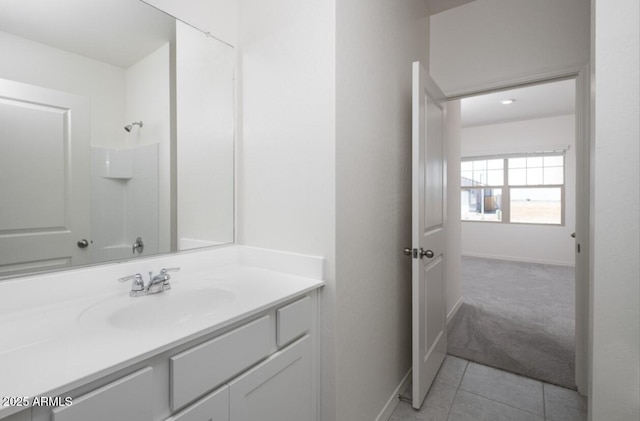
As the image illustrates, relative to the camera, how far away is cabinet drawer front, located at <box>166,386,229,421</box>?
2.55ft

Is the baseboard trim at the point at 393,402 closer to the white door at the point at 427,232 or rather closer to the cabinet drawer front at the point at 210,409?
the white door at the point at 427,232

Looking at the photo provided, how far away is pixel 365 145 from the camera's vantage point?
58.0 inches

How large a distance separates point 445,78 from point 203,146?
6.22 ft

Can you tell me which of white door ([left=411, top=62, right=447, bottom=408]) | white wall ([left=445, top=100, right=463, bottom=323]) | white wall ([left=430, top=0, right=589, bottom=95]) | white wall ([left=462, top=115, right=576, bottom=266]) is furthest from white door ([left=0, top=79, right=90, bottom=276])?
white wall ([left=462, top=115, right=576, bottom=266])

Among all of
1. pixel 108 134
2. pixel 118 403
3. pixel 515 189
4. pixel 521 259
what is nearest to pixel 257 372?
pixel 118 403

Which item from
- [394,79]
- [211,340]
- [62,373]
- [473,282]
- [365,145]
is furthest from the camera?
[473,282]

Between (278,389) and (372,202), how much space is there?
3.09 ft

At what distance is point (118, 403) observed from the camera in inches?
25.8

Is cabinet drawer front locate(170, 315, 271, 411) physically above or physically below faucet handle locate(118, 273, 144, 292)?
below

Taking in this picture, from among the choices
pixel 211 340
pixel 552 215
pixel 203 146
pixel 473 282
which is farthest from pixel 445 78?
pixel 552 215

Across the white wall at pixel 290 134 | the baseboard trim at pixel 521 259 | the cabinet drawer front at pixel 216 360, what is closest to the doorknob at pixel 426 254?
the white wall at pixel 290 134

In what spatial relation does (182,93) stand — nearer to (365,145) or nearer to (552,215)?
(365,145)

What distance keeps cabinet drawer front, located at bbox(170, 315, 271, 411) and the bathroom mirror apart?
26.3 inches

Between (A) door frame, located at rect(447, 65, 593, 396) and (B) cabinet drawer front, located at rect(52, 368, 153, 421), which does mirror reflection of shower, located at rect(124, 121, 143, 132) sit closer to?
(B) cabinet drawer front, located at rect(52, 368, 153, 421)
